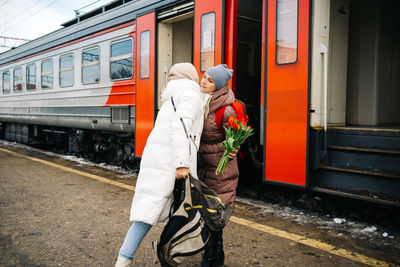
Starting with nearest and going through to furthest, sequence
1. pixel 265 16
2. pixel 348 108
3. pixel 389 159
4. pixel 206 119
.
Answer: pixel 206 119, pixel 389 159, pixel 265 16, pixel 348 108

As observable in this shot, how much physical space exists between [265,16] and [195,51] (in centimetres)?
125

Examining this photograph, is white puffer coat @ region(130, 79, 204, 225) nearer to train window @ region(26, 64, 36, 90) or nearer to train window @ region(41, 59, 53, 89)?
train window @ region(41, 59, 53, 89)

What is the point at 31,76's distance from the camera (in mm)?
10906

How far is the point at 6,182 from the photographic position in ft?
19.4

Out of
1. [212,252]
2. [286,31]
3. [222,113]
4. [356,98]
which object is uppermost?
[286,31]

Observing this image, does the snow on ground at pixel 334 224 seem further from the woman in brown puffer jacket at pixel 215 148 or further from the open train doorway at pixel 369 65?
the woman in brown puffer jacket at pixel 215 148

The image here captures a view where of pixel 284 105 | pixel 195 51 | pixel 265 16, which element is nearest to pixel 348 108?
pixel 284 105

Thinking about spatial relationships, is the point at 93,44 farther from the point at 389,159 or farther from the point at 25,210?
the point at 389,159

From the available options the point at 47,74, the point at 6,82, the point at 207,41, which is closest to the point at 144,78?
the point at 207,41

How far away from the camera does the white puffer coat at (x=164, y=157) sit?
2416 millimetres

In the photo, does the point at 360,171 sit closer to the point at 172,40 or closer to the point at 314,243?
the point at 314,243

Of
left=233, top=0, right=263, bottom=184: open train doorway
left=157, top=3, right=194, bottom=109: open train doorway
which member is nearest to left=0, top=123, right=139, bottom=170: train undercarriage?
left=157, top=3, right=194, bottom=109: open train doorway

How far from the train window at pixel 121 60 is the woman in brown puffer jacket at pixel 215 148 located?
4.26 meters

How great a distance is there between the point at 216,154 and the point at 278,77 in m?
1.80
